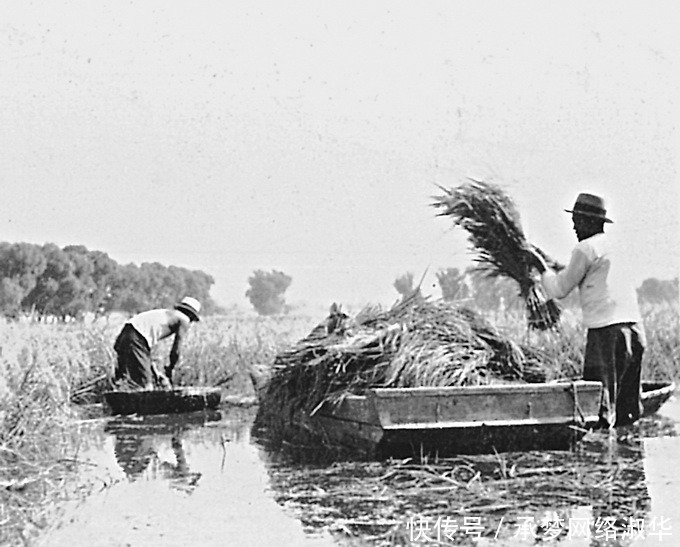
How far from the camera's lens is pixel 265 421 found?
9.18 metres

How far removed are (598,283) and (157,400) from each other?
Answer: 4.47 m

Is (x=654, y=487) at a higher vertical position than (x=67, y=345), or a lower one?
lower

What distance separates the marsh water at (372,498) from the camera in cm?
495

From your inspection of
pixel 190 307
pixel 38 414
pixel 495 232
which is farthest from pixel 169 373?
pixel 38 414

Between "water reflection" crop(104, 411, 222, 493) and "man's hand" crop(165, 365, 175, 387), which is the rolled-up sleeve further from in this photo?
"man's hand" crop(165, 365, 175, 387)

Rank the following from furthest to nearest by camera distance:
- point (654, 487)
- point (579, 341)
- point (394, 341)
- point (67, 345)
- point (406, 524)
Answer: point (67, 345) < point (579, 341) < point (394, 341) < point (654, 487) < point (406, 524)

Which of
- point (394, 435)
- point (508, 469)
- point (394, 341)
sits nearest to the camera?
point (508, 469)

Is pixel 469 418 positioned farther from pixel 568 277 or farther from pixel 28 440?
pixel 28 440

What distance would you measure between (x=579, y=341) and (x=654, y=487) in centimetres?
519

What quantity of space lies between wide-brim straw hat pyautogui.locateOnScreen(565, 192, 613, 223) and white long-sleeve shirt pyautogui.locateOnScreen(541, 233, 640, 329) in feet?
0.47

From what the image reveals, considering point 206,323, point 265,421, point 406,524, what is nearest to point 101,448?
point 265,421

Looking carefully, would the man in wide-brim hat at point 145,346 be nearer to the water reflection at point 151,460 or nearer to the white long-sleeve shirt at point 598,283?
the water reflection at point 151,460

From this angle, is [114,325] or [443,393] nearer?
[443,393]

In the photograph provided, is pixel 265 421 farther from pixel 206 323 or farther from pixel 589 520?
pixel 206 323
